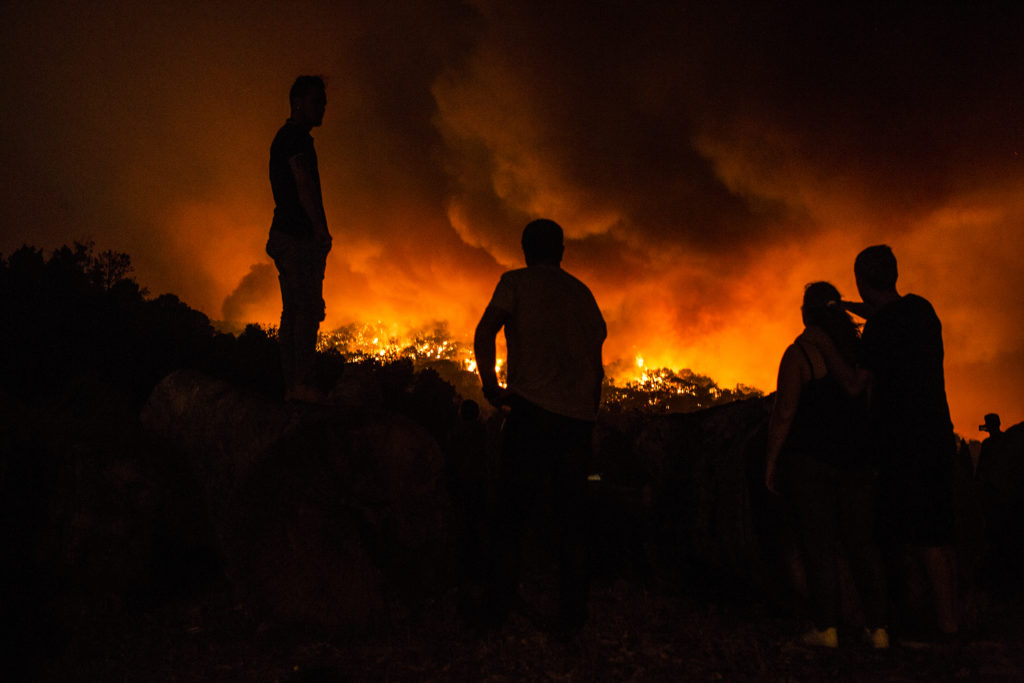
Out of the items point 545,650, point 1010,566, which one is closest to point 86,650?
point 545,650

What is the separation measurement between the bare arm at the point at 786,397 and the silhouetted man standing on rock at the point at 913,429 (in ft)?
0.57

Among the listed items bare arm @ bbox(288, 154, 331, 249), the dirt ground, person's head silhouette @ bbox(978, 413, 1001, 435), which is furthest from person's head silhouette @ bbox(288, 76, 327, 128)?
person's head silhouette @ bbox(978, 413, 1001, 435)

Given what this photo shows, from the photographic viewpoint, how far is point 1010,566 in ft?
18.7

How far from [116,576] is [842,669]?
16.1ft

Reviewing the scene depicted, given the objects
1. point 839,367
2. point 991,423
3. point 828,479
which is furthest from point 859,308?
point 991,423

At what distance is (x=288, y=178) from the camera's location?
194 inches

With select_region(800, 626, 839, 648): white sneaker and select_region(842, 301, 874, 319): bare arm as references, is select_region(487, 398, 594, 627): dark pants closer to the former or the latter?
select_region(800, 626, 839, 648): white sneaker

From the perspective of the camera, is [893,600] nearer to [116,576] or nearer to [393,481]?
[393,481]

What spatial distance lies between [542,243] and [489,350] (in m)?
0.85

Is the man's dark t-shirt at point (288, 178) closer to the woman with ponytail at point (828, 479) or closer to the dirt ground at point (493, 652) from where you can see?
the dirt ground at point (493, 652)

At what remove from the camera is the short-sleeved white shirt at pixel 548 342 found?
12.6 feet

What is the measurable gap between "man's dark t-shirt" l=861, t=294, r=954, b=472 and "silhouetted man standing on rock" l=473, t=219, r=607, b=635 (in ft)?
6.36

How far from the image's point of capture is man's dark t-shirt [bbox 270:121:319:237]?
193 inches

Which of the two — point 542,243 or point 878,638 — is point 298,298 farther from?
point 878,638
